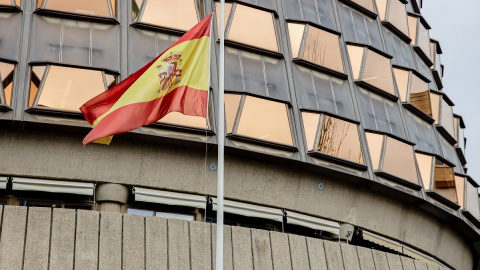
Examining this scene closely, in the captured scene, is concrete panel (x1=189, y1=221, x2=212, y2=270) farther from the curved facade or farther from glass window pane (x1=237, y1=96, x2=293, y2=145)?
glass window pane (x1=237, y1=96, x2=293, y2=145)

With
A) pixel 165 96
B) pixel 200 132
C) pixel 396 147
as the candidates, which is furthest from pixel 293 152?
pixel 165 96

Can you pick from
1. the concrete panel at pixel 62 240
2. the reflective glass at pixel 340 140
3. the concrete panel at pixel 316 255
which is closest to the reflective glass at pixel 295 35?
the reflective glass at pixel 340 140

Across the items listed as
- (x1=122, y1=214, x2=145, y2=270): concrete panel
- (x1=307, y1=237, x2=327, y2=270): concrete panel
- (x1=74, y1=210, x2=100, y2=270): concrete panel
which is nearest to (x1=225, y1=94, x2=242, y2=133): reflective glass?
(x1=307, y1=237, x2=327, y2=270): concrete panel

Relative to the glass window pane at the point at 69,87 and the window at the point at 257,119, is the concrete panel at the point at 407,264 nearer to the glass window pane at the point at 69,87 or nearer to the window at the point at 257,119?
the window at the point at 257,119

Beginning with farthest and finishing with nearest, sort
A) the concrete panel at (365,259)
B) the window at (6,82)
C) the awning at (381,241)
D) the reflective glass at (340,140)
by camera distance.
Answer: the awning at (381,241), the reflective glass at (340,140), the window at (6,82), the concrete panel at (365,259)

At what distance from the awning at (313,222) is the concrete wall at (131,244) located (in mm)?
4842

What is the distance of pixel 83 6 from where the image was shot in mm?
24391

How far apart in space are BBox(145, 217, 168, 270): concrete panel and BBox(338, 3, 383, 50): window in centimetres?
1335

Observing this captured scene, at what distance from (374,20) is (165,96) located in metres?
15.8

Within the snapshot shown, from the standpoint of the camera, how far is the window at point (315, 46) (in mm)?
27000

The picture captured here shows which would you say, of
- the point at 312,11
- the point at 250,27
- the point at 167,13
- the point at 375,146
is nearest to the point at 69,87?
the point at 167,13

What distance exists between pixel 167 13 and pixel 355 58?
7094 millimetres

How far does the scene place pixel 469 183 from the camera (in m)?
33.3

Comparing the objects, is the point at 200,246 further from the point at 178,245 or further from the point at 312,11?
the point at 312,11
